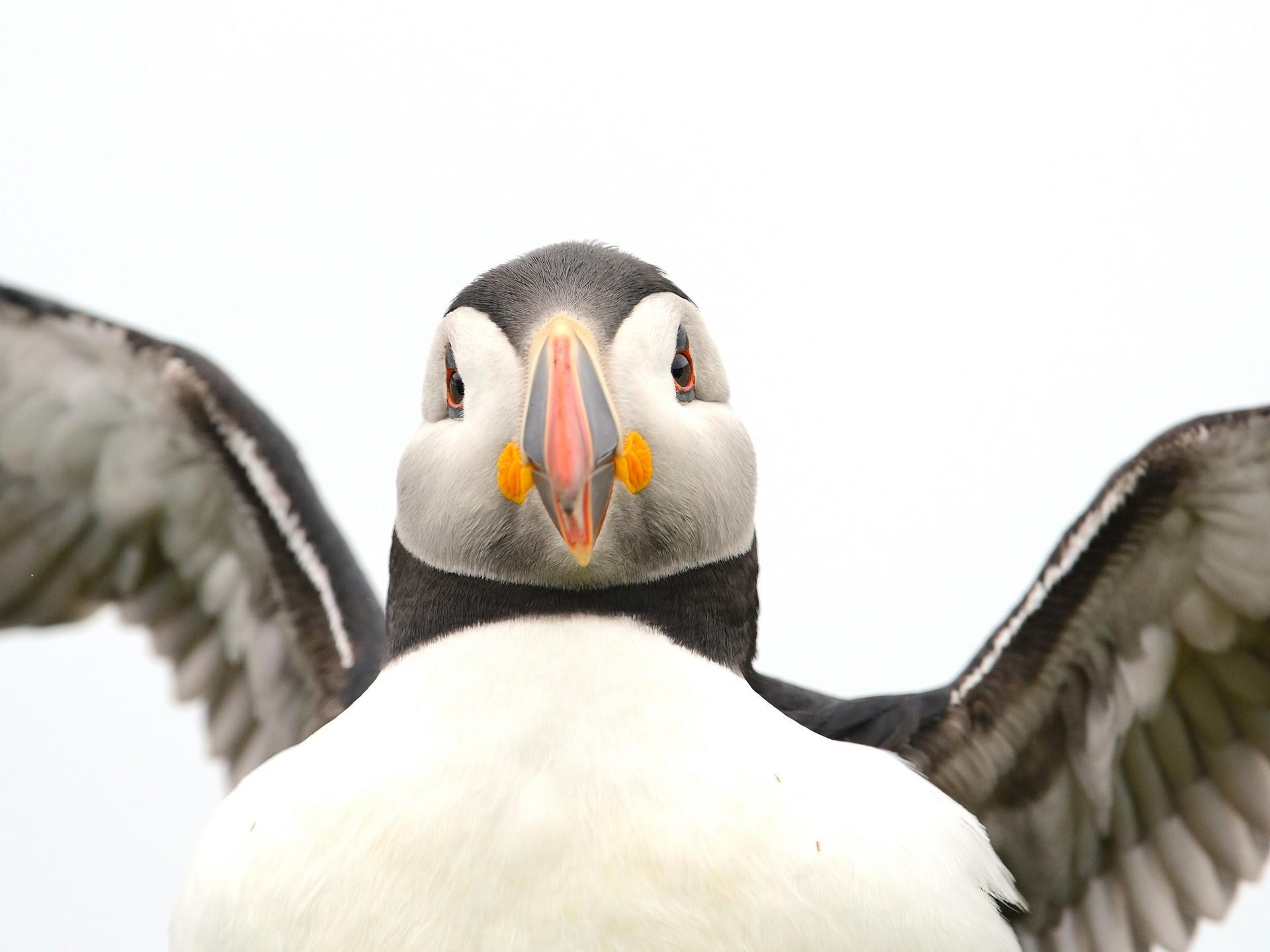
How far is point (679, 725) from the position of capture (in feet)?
14.0

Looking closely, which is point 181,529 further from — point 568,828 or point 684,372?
point 568,828

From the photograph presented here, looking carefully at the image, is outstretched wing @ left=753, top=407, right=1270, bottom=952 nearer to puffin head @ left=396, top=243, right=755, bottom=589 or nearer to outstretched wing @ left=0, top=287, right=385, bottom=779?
puffin head @ left=396, top=243, right=755, bottom=589

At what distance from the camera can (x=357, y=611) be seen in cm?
698

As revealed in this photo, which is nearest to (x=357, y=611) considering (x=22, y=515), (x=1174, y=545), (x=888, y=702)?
(x=22, y=515)

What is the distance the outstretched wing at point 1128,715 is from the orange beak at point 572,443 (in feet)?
5.72

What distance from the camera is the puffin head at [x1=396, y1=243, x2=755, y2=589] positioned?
12.8 ft

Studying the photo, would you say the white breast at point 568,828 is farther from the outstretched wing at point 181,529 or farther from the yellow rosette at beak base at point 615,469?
the outstretched wing at point 181,529

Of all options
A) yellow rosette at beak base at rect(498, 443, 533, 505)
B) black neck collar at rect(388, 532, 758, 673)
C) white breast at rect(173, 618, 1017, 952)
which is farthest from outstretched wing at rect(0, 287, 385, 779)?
yellow rosette at beak base at rect(498, 443, 533, 505)

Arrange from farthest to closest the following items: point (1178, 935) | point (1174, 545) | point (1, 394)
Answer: point (1, 394)
point (1178, 935)
point (1174, 545)

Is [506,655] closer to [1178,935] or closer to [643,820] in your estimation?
[643,820]

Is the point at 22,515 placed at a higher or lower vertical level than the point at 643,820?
lower

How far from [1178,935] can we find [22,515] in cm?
512

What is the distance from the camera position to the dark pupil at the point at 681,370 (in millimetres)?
4529

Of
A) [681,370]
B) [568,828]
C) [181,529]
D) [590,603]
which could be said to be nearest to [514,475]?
[590,603]
